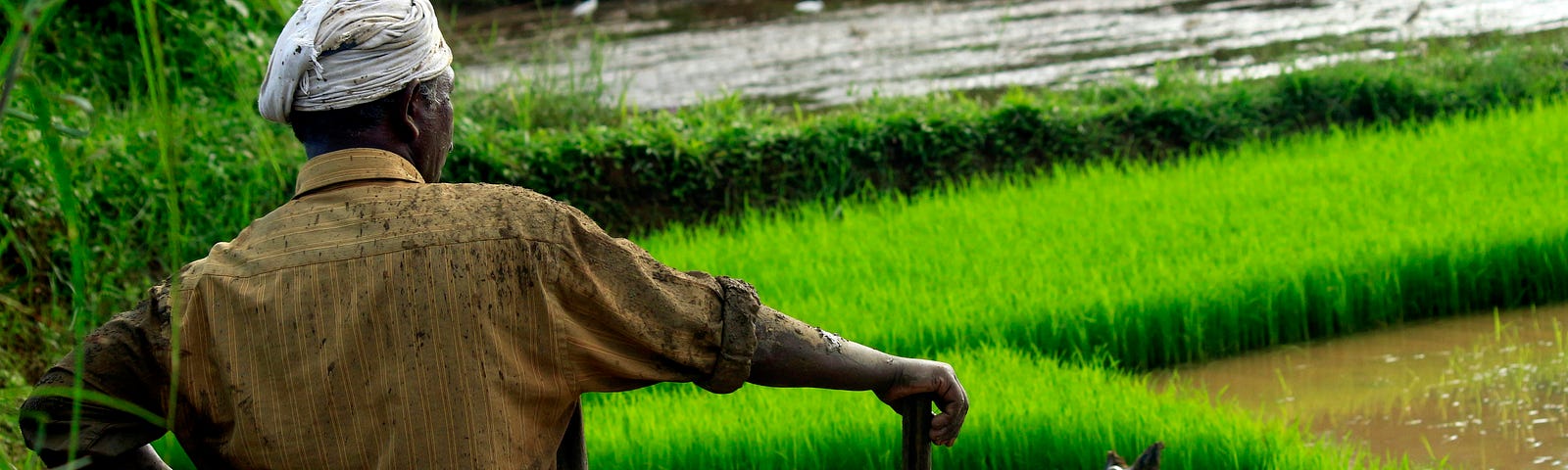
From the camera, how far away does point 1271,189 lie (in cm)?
550

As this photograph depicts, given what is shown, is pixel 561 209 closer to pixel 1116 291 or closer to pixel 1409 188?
pixel 1116 291

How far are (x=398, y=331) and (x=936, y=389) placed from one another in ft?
2.19

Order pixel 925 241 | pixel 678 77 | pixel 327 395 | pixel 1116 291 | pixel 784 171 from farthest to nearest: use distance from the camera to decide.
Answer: pixel 678 77
pixel 784 171
pixel 925 241
pixel 1116 291
pixel 327 395

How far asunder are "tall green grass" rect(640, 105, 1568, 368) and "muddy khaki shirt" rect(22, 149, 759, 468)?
8.14 feet

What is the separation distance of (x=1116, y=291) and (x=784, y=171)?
2.16m

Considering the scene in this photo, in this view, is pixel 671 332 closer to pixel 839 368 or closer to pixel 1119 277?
pixel 839 368

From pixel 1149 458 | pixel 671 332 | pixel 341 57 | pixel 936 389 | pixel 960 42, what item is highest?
pixel 341 57

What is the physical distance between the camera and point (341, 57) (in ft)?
5.93

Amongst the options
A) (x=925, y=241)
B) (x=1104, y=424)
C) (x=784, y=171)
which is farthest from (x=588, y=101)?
(x=1104, y=424)

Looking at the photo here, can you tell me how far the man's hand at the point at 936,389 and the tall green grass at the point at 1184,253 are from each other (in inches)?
88.5

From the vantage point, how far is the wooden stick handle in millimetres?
2021

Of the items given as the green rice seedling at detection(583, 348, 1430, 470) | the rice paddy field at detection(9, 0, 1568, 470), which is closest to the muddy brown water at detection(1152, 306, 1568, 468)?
the rice paddy field at detection(9, 0, 1568, 470)

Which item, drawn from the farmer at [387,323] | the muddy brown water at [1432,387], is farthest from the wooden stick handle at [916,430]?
the muddy brown water at [1432,387]

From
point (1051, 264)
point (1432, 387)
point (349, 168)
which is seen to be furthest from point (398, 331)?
point (1051, 264)
